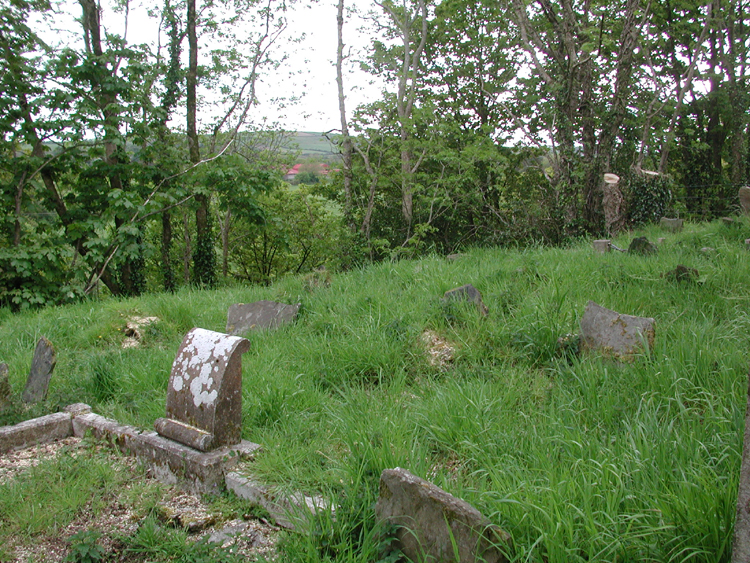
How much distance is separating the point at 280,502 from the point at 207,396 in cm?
86

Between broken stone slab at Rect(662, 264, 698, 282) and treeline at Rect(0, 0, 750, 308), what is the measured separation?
5360 mm

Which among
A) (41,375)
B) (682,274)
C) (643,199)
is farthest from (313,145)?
(41,375)

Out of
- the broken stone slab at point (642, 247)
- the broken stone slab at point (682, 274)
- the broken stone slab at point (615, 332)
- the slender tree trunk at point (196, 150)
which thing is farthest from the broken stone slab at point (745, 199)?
the slender tree trunk at point (196, 150)

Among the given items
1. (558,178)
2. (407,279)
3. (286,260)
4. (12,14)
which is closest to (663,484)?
(407,279)

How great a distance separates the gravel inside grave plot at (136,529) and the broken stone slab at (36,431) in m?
0.52

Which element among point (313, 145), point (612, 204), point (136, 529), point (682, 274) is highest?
point (313, 145)

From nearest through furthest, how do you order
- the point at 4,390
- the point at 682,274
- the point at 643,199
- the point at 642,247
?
the point at 4,390, the point at 682,274, the point at 642,247, the point at 643,199

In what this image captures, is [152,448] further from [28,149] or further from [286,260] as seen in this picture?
[286,260]

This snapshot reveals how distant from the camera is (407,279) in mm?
6391

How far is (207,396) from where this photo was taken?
3.15 meters

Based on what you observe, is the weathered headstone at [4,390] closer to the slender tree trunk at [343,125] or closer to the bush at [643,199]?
the slender tree trunk at [343,125]

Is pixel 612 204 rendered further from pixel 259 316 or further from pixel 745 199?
pixel 259 316

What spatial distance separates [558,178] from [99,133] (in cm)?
909

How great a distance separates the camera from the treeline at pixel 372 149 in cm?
928
